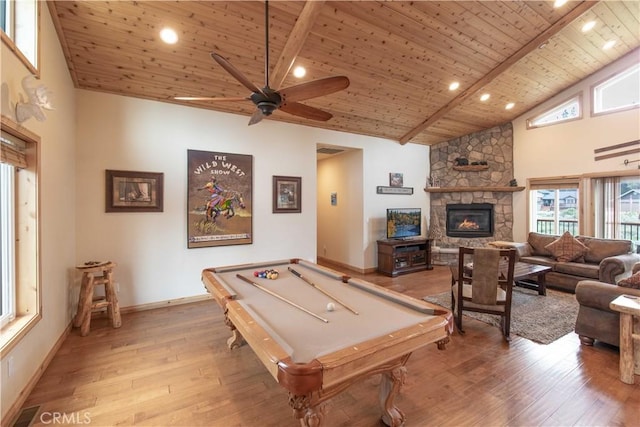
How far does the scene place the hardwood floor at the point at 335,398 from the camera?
189 centimetres

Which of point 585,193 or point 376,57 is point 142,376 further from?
point 585,193

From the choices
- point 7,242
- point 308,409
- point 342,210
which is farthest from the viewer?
point 342,210

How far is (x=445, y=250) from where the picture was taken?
6527 mm

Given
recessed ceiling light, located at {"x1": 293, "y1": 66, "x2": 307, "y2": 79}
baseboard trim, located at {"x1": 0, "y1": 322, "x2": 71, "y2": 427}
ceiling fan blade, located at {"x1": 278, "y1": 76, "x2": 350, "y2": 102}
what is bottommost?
baseboard trim, located at {"x1": 0, "y1": 322, "x2": 71, "y2": 427}

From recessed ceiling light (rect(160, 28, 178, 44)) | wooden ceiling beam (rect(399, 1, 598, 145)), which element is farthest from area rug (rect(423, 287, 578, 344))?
recessed ceiling light (rect(160, 28, 178, 44))

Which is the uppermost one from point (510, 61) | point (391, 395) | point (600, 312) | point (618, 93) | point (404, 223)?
point (510, 61)

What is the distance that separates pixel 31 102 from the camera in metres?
2.05

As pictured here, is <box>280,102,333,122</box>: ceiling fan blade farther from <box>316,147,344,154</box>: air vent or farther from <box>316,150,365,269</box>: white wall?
<box>316,147,344,154</box>: air vent

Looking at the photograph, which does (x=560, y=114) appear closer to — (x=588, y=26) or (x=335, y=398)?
(x=588, y=26)

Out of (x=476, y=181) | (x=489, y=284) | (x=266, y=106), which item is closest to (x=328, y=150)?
(x=476, y=181)

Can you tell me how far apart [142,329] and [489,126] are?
788 centimetres

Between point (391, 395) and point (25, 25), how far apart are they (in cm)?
404

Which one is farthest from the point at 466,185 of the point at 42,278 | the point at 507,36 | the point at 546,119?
the point at 42,278

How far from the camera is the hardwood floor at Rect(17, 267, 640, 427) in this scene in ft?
6.19
